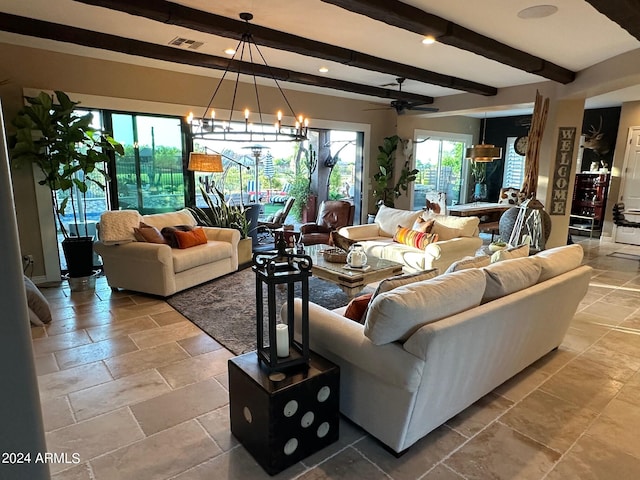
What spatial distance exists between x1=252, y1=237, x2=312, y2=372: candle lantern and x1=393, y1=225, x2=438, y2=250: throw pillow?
3204mm

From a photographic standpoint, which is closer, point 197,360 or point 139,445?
point 139,445

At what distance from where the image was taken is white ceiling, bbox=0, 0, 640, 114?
3279 millimetres

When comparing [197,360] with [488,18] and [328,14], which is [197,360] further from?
[488,18]

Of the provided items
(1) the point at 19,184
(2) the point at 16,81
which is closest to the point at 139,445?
(1) the point at 19,184

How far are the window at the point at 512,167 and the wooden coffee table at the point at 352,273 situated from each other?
308 inches

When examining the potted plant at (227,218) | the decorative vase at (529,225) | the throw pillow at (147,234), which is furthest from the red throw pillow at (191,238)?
the decorative vase at (529,225)

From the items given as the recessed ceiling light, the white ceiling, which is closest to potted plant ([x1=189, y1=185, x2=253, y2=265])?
the white ceiling

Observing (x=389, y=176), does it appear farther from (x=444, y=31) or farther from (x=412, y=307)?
(x=412, y=307)

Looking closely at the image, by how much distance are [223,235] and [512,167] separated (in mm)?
8474

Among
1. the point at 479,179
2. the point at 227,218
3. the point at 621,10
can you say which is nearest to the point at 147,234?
the point at 227,218

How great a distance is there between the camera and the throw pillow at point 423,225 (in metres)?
5.10

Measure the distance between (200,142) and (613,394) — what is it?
6.07m

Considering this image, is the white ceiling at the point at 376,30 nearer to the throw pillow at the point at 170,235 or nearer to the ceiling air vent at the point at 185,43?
the ceiling air vent at the point at 185,43

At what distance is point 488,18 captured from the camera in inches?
138
